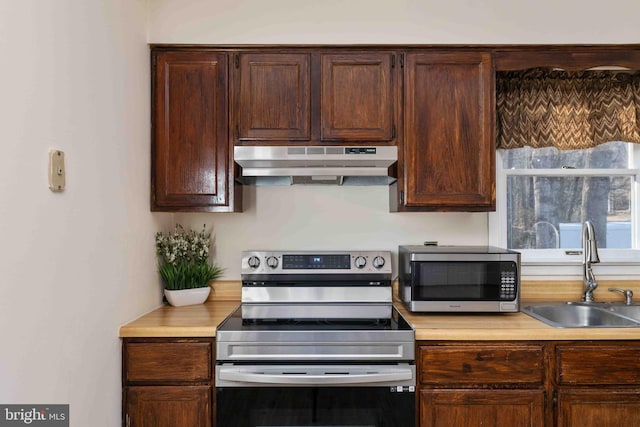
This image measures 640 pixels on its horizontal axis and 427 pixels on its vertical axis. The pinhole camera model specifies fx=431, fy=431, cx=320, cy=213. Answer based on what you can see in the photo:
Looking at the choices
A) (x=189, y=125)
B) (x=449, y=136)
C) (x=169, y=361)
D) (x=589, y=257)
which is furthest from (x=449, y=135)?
(x=169, y=361)

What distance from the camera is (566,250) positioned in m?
2.44

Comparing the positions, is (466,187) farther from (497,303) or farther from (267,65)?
(267,65)

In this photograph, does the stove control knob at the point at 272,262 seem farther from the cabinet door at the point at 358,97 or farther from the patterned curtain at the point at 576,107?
the patterned curtain at the point at 576,107

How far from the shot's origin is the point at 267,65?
210 cm

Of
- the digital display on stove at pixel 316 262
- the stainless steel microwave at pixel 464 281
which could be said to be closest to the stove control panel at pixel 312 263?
the digital display on stove at pixel 316 262

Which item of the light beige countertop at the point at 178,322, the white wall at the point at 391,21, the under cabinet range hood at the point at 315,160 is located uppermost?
the white wall at the point at 391,21

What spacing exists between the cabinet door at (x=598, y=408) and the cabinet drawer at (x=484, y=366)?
0.48 ft

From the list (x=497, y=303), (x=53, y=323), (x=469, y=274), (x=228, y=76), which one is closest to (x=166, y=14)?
(x=228, y=76)

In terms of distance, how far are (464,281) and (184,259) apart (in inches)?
55.0

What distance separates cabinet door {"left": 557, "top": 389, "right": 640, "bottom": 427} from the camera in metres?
1.72

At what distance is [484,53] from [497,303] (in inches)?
47.1

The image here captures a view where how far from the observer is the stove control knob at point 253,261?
2.16 metres

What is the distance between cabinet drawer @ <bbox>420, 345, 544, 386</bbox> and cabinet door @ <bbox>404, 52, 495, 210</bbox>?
69 cm

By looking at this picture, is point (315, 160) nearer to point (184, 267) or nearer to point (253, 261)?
point (253, 261)
